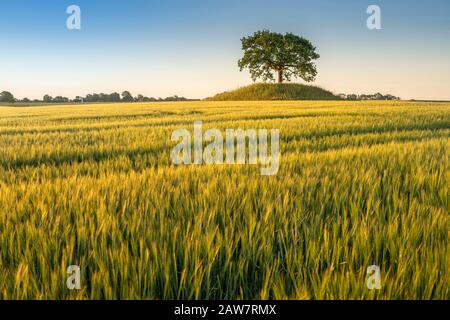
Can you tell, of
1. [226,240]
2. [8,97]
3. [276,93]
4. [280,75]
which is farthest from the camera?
[8,97]

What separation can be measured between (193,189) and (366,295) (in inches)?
56.4

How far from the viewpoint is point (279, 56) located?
49.1m

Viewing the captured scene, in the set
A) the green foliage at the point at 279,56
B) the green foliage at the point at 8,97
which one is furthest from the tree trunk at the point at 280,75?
the green foliage at the point at 8,97

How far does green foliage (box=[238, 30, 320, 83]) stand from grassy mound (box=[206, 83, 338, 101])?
223 cm

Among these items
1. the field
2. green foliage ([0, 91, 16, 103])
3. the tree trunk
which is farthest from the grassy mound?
green foliage ([0, 91, 16, 103])

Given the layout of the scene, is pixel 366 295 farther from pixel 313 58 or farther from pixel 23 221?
pixel 313 58

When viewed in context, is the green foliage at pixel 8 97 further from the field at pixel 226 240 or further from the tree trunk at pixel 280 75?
the field at pixel 226 240

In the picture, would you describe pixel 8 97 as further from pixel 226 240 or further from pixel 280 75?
pixel 226 240

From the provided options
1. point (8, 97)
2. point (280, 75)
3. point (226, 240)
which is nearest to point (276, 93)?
point (280, 75)

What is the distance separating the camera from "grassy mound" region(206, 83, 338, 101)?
4338 centimetres

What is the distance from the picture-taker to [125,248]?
1309mm

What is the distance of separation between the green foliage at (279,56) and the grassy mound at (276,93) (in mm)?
2235

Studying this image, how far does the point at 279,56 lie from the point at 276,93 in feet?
27.1
